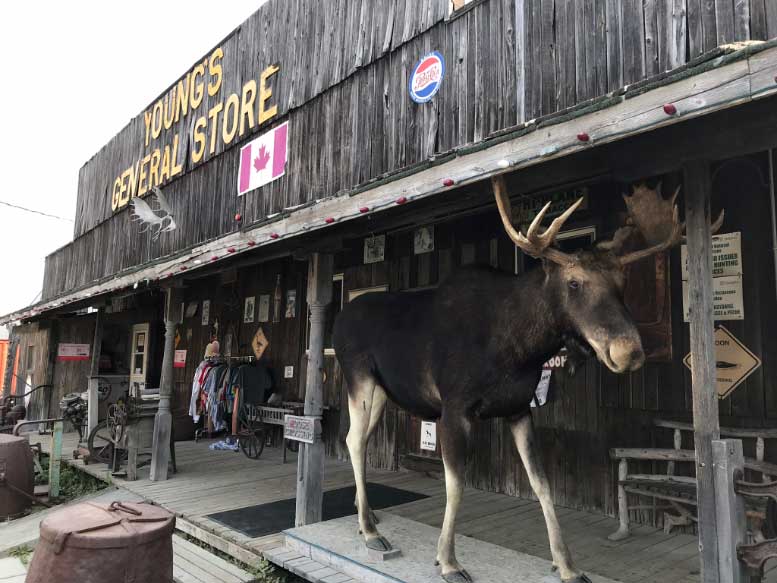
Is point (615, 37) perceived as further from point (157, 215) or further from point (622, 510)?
point (157, 215)

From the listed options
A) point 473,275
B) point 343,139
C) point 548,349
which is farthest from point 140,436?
point 548,349

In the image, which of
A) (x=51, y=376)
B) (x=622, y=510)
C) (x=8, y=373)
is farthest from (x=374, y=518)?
(x=8, y=373)

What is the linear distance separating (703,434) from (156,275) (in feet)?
21.6

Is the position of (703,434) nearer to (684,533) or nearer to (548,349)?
(548,349)

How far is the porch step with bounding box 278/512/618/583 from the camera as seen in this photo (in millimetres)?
3760

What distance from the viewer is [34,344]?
1742cm

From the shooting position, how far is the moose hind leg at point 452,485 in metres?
3.64

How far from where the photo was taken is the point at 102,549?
11.8 ft

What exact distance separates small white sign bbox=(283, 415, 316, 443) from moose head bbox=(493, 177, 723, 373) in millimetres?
2752

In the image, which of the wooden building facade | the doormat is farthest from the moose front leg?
the doormat

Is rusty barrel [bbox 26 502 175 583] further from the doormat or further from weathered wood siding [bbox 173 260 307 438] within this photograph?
weathered wood siding [bbox 173 260 307 438]

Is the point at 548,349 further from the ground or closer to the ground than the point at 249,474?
further from the ground

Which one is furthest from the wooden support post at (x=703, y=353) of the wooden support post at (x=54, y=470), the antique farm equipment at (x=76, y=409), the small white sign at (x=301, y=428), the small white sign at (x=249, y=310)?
the antique farm equipment at (x=76, y=409)

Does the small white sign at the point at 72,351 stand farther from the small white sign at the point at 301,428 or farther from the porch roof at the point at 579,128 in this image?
the porch roof at the point at 579,128
